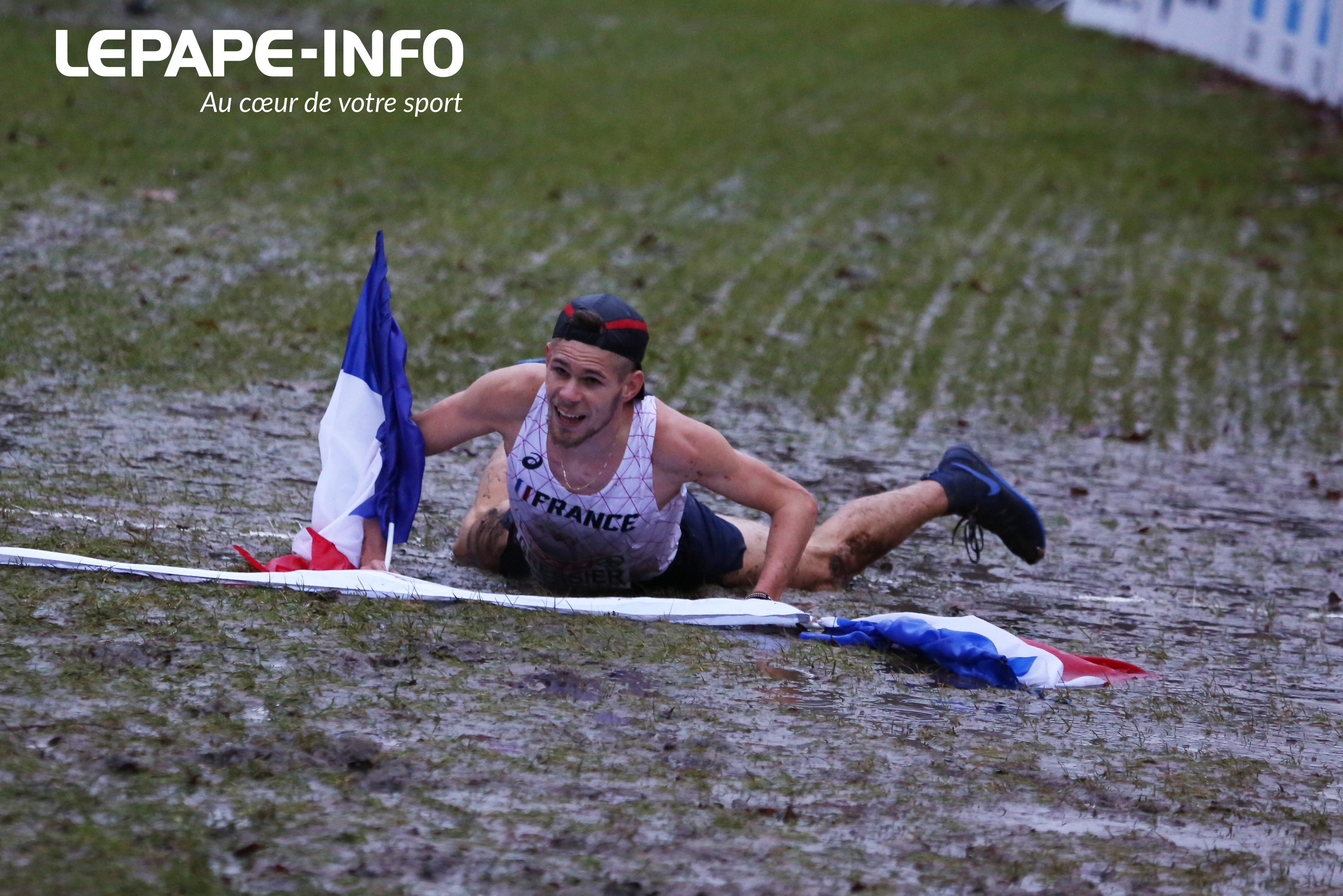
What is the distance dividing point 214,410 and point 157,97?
8955 millimetres

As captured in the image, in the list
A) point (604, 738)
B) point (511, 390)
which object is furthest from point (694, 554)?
point (604, 738)

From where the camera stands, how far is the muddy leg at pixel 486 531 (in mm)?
6191

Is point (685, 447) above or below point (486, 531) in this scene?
above

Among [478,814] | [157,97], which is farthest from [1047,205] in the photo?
[478,814]

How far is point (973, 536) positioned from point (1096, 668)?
1.62m

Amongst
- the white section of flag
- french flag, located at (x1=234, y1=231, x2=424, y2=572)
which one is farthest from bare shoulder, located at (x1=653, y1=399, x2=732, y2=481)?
the white section of flag

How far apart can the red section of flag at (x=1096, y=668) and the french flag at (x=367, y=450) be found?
237cm

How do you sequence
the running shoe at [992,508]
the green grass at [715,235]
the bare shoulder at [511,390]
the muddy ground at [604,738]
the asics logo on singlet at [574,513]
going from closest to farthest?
the muddy ground at [604,738] < the asics logo on singlet at [574,513] < the bare shoulder at [511,390] < the running shoe at [992,508] < the green grass at [715,235]

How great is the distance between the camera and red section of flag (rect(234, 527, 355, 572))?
18.4 feet

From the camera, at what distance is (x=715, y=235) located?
13336mm

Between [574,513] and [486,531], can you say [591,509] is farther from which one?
[486,531]

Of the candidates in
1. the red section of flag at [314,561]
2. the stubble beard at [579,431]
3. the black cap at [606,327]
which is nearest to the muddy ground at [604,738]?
the red section of flag at [314,561]

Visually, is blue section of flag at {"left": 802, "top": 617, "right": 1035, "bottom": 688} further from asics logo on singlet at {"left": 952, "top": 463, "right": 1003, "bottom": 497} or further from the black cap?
asics logo on singlet at {"left": 952, "top": 463, "right": 1003, "bottom": 497}

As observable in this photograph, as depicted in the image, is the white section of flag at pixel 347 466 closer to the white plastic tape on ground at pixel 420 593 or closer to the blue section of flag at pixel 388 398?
the blue section of flag at pixel 388 398
